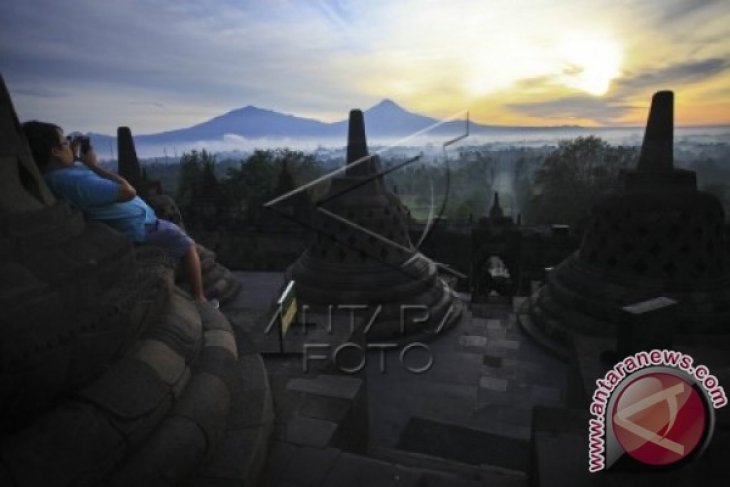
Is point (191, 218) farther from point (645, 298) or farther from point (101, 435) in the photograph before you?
point (101, 435)

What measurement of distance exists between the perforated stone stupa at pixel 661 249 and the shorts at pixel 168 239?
891 centimetres

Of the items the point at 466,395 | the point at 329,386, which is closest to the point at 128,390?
the point at 329,386

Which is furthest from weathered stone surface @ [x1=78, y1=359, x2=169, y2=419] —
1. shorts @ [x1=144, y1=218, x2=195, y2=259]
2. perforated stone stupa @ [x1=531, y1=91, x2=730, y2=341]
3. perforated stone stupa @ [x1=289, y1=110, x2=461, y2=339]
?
perforated stone stupa @ [x1=531, y1=91, x2=730, y2=341]

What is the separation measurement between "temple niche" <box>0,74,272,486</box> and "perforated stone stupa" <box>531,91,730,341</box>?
30.3 ft

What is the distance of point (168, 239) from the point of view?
446cm

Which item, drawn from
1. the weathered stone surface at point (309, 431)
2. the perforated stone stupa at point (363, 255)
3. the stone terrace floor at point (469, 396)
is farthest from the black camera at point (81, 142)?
the perforated stone stupa at point (363, 255)

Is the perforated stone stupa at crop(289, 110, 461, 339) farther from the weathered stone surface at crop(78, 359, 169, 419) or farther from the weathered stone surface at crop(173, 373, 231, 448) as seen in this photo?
the weathered stone surface at crop(78, 359, 169, 419)

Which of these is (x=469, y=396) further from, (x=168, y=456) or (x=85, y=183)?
(x=85, y=183)

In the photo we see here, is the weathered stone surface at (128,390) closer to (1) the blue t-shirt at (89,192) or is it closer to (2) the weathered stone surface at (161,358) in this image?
(2) the weathered stone surface at (161,358)

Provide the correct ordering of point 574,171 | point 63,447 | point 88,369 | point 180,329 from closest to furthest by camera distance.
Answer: point 63,447
point 88,369
point 180,329
point 574,171

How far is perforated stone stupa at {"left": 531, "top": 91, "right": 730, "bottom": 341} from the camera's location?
9.61m

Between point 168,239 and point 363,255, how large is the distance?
740cm

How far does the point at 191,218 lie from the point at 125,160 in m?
10.7

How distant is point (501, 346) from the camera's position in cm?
1055
